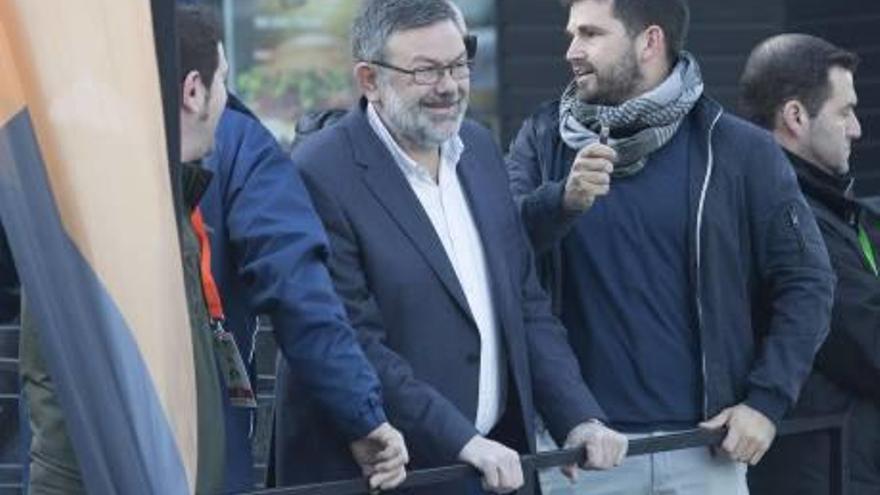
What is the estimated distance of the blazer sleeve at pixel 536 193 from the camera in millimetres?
4570

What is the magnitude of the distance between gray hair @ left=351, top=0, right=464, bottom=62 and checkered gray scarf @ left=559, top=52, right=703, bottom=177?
60 centimetres

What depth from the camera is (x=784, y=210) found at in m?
4.84

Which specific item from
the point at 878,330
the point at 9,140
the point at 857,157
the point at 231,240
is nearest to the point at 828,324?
the point at 878,330

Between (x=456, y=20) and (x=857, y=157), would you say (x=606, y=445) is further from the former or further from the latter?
(x=857, y=157)

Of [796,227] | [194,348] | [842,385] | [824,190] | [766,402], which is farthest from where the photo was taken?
[824,190]

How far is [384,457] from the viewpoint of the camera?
3918 mm

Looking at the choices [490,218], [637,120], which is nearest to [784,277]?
[637,120]

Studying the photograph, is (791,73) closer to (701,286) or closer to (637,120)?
(637,120)

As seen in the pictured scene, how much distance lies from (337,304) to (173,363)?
0.72 metres

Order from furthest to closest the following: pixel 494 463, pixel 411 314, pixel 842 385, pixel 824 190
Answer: pixel 824 190 < pixel 842 385 < pixel 411 314 < pixel 494 463

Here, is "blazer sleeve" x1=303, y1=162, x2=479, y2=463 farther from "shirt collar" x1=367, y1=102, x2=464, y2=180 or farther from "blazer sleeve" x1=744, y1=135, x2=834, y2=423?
"blazer sleeve" x1=744, y1=135, x2=834, y2=423

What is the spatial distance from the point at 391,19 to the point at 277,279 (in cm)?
67

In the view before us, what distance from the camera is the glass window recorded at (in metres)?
11.1

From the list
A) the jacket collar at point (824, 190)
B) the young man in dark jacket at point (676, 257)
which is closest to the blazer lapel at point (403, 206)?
the young man in dark jacket at point (676, 257)
